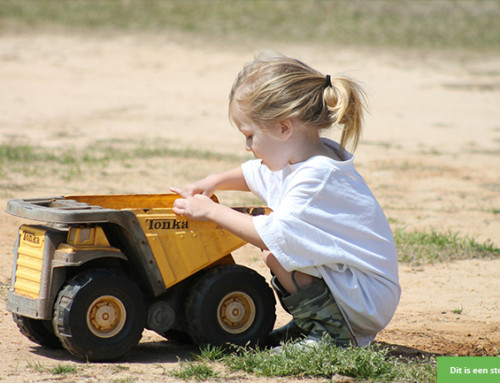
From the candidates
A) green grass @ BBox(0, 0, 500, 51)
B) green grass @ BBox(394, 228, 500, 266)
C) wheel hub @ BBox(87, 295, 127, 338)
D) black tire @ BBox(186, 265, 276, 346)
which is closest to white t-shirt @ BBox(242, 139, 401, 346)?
black tire @ BBox(186, 265, 276, 346)

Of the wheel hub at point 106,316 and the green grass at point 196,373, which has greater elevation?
the wheel hub at point 106,316

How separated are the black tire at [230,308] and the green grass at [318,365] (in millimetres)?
105

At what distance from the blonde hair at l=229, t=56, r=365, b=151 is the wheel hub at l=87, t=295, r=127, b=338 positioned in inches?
37.1

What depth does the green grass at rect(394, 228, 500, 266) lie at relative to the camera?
5.57 meters

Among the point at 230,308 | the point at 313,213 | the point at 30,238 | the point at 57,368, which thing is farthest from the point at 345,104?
A: the point at 57,368

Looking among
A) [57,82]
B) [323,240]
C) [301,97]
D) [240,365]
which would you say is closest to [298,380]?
[240,365]

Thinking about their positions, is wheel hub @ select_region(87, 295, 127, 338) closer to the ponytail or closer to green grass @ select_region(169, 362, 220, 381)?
green grass @ select_region(169, 362, 220, 381)

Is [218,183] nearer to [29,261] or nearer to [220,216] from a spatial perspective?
[220,216]

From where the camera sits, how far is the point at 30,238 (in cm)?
329

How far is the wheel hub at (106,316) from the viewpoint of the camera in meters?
3.16

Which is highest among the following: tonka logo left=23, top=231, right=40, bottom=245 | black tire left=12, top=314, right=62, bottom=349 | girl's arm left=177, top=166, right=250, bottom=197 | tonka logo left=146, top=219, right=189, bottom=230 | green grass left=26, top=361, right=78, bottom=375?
girl's arm left=177, top=166, right=250, bottom=197

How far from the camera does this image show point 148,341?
12.4ft

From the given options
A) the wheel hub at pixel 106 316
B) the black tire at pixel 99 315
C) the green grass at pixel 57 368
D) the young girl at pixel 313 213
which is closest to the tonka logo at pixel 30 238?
the black tire at pixel 99 315

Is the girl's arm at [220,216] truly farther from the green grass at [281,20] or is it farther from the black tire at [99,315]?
the green grass at [281,20]
